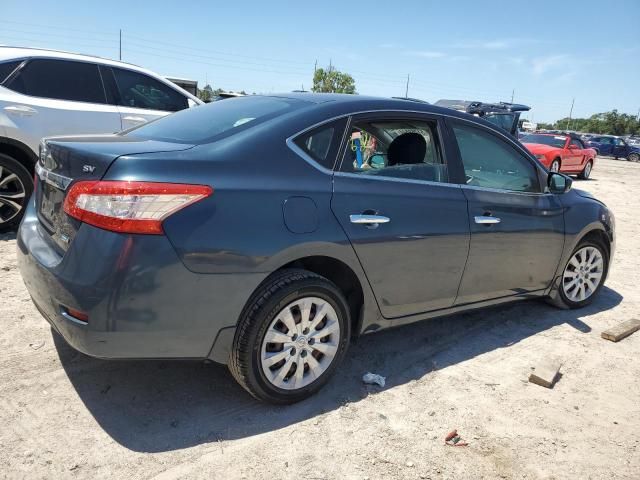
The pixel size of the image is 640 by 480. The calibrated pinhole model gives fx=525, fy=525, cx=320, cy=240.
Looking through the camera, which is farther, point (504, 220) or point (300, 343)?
point (504, 220)

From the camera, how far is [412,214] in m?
3.17

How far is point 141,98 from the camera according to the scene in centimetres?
613

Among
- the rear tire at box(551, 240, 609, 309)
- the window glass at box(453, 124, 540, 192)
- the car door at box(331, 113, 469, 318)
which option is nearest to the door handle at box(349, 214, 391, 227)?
the car door at box(331, 113, 469, 318)

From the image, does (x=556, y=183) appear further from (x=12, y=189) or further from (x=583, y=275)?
(x=12, y=189)

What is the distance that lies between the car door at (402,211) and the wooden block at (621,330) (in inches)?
63.6

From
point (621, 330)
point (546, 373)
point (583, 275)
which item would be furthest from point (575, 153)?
point (546, 373)

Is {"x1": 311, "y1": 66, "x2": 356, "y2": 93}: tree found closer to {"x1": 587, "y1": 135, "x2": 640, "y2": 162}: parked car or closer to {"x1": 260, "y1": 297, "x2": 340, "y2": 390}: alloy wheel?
{"x1": 587, "y1": 135, "x2": 640, "y2": 162}: parked car

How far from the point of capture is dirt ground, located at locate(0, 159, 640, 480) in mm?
2424

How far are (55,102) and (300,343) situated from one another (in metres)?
4.28

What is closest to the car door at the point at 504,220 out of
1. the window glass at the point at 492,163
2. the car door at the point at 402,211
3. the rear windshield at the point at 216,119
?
the window glass at the point at 492,163

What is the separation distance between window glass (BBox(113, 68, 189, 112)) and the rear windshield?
2.91 metres

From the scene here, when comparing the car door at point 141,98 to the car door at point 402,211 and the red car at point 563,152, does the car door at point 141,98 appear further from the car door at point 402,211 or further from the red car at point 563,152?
the red car at point 563,152

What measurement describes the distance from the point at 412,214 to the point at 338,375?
1102 millimetres

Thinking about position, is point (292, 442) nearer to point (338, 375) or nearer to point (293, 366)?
point (293, 366)
